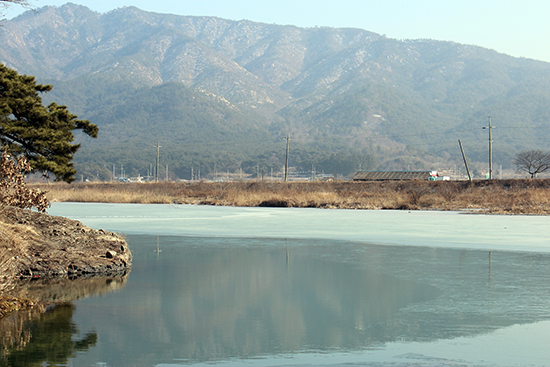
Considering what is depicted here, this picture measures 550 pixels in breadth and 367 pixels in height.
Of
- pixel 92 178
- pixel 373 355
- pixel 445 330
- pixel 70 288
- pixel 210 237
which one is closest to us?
pixel 373 355

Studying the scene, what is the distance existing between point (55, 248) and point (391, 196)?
33.7 metres

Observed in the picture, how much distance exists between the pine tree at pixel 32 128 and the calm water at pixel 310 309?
3372mm

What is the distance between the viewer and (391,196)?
43062 millimetres

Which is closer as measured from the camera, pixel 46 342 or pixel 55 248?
pixel 46 342

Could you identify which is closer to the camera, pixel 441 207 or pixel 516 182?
pixel 441 207

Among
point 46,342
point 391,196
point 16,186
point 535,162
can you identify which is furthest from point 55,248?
point 535,162

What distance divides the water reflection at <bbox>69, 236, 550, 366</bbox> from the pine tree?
165 inches

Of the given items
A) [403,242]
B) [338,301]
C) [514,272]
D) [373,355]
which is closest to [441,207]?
[403,242]

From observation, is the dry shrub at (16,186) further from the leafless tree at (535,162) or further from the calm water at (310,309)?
the leafless tree at (535,162)

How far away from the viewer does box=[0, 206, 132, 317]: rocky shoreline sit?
1097 cm

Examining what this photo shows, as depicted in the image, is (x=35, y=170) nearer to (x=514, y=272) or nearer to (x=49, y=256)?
(x=49, y=256)

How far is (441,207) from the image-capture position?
3666 centimetres

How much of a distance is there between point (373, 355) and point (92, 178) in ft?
600

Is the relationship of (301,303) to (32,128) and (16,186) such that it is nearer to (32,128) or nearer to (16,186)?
(16,186)
